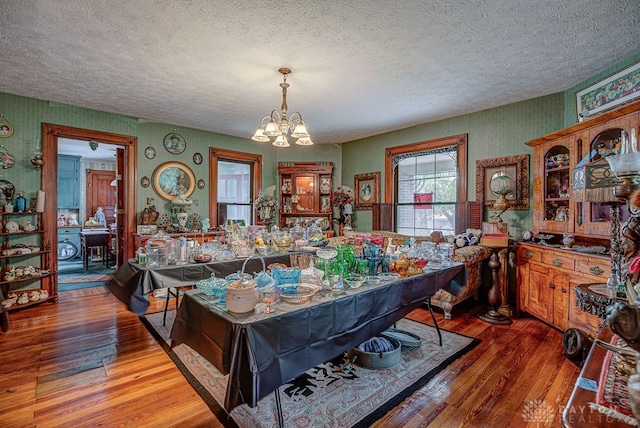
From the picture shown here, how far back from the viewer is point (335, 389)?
7.43 feet

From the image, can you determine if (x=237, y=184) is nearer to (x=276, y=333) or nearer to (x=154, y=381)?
(x=154, y=381)

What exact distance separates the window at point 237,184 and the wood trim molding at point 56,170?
1.60 metres

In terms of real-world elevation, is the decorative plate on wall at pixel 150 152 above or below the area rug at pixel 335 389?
above

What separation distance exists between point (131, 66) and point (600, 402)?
166 inches

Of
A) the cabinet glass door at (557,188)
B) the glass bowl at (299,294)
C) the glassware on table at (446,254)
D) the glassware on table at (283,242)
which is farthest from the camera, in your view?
the glassware on table at (283,242)

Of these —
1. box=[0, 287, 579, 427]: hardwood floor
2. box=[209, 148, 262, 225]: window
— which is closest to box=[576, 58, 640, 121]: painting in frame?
box=[0, 287, 579, 427]: hardwood floor

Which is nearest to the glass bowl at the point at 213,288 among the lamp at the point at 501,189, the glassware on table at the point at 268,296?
the glassware on table at the point at 268,296

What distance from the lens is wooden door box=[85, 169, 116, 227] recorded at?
8734 millimetres

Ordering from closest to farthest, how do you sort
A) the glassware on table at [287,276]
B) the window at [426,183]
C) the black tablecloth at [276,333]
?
1. the black tablecloth at [276,333]
2. the glassware on table at [287,276]
3. the window at [426,183]

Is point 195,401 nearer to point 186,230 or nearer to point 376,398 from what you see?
point 376,398

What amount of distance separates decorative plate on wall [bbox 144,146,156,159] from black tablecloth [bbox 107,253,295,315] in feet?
→ 10.5

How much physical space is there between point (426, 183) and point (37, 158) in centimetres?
615

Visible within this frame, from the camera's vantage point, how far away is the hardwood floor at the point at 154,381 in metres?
1.98

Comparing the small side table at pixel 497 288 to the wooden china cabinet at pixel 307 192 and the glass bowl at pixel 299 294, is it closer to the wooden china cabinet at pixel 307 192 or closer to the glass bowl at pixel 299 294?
the glass bowl at pixel 299 294
